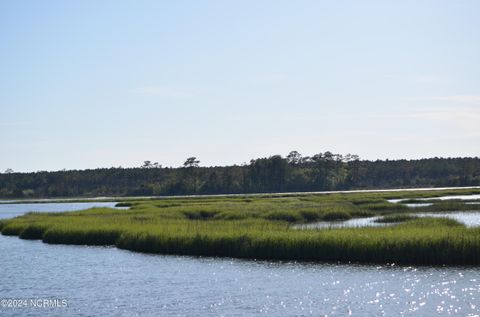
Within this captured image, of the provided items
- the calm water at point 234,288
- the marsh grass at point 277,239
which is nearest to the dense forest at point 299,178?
the marsh grass at point 277,239

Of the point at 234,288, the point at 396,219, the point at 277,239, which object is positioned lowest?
the point at 234,288

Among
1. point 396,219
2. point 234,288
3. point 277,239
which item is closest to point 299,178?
point 396,219

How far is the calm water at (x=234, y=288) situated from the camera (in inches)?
1019

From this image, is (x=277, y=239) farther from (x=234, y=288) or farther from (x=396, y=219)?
(x=396, y=219)

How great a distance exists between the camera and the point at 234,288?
30.3 metres

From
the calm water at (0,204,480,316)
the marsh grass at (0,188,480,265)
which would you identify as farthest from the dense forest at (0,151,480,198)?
the calm water at (0,204,480,316)

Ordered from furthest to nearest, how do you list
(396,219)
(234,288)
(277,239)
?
(396,219)
(277,239)
(234,288)

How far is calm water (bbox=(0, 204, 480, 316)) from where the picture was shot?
25.9 m

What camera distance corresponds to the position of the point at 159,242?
43156mm

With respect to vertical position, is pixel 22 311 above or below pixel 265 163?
below

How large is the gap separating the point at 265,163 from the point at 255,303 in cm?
13352

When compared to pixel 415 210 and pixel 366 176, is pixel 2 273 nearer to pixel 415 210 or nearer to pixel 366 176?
pixel 415 210

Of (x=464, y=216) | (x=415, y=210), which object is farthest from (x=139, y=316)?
(x=415, y=210)

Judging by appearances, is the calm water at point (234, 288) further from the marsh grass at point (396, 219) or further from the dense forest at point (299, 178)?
the dense forest at point (299, 178)
